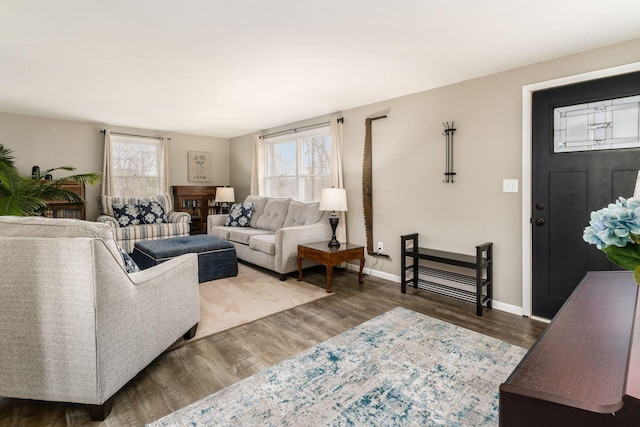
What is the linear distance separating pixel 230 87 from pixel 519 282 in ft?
11.3

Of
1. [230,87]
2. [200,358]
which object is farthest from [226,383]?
[230,87]

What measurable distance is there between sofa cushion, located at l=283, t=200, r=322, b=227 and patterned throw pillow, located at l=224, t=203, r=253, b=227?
0.85 metres

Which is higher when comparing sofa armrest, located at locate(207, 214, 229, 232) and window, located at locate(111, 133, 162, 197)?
window, located at locate(111, 133, 162, 197)

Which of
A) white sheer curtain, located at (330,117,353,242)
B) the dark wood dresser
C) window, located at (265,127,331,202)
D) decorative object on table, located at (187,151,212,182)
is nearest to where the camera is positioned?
the dark wood dresser

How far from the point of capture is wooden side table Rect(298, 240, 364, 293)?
11.5 feet

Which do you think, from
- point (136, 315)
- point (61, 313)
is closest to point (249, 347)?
point (136, 315)

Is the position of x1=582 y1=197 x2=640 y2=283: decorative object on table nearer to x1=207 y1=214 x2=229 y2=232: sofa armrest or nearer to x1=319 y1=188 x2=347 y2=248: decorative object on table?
x1=319 y1=188 x2=347 y2=248: decorative object on table

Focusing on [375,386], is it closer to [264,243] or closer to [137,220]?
[264,243]

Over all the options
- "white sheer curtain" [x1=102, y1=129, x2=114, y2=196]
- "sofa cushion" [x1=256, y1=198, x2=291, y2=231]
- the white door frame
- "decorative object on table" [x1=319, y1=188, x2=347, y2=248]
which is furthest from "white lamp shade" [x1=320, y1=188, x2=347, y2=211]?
"white sheer curtain" [x1=102, y1=129, x2=114, y2=196]

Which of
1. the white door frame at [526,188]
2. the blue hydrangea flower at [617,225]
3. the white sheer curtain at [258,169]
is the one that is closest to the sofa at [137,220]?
the white sheer curtain at [258,169]

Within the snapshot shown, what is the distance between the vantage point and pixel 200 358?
216 cm

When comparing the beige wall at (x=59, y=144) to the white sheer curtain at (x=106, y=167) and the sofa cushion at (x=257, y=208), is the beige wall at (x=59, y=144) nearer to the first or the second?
the white sheer curtain at (x=106, y=167)

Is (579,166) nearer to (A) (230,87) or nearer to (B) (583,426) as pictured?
(B) (583,426)

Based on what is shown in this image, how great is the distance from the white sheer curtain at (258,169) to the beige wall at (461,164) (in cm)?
224
